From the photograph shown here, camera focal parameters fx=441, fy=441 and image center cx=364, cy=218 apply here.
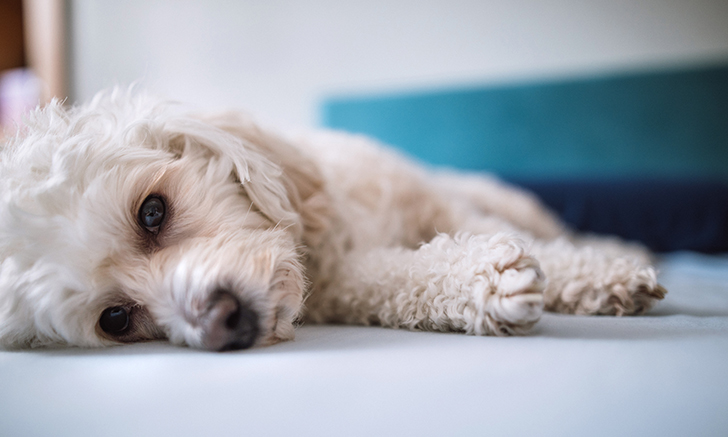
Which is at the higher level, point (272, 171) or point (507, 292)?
point (272, 171)

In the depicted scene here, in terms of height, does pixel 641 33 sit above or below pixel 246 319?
above

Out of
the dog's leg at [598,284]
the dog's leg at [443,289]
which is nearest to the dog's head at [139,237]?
the dog's leg at [443,289]

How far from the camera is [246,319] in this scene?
0.96 meters

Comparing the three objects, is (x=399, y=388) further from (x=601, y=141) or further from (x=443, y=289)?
(x=601, y=141)

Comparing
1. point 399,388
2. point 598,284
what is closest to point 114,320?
point 399,388

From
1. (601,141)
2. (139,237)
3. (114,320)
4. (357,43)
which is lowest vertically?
(114,320)

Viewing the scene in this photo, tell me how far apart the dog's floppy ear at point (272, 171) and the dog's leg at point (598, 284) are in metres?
0.73

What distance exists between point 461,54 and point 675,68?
1.76 meters

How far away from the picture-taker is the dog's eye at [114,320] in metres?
1.13

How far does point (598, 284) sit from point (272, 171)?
0.97 metres

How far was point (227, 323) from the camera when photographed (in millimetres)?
935

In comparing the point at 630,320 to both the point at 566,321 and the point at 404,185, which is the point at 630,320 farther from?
the point at 404,185

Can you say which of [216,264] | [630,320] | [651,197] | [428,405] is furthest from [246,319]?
[651,197]

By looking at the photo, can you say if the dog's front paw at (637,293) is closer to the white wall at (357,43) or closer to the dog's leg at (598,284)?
the dog's leg at (598,284)
